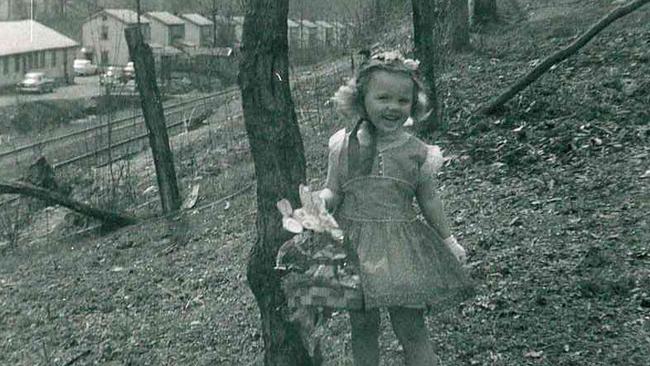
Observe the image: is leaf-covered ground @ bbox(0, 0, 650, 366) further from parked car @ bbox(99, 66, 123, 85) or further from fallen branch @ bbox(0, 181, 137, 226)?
parked car @ bbox(99, 66, 123, 85)

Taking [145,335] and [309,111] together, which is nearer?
[145,335]

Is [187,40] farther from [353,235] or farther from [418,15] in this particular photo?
[353,235]

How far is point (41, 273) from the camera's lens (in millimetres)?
10945

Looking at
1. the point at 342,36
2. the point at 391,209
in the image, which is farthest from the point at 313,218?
the point at 342,36

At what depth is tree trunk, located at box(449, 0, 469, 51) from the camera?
644 inches

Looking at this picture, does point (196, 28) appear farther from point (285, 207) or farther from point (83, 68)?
point (285, 207)

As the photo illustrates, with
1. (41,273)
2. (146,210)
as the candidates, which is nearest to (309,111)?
(146,210)

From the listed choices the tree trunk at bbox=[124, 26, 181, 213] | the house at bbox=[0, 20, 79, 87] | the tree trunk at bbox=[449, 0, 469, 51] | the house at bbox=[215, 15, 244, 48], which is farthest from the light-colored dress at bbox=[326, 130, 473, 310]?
the house at bbox=[0, 20, 79, 87]

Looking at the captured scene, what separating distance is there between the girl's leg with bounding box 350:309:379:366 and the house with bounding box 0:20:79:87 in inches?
1907

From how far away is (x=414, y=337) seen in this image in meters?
4.18

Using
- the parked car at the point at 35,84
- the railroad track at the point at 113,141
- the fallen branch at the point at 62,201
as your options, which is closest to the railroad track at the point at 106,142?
the railroad track at the point at 113,141

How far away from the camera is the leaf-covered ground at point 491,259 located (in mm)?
5328

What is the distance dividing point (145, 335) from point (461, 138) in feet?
14.0

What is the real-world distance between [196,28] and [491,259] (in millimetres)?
58885
